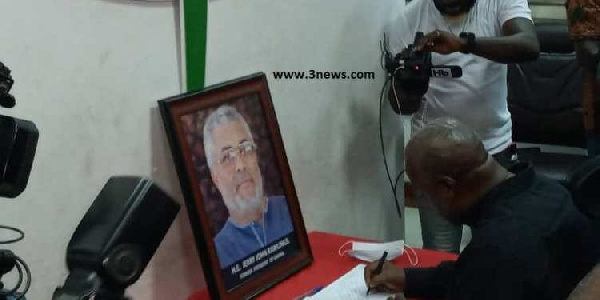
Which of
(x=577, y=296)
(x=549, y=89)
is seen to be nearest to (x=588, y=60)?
(x=549, y=89)

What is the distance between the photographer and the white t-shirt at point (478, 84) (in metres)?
2.41

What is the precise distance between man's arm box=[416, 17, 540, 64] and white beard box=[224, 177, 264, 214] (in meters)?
0.67

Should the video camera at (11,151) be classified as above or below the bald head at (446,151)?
above

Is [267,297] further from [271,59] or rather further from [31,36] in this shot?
[31,36]

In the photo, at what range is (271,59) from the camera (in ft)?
6.86

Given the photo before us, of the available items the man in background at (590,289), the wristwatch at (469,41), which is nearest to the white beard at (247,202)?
the wristwatch at (469,41)

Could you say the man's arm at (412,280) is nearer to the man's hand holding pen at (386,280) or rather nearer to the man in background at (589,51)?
the man's hand holding pen at (386,280)

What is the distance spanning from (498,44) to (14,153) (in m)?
1.59

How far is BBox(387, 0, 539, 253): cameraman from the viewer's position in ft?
7.54

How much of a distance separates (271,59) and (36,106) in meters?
0.76

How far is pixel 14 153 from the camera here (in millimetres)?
989

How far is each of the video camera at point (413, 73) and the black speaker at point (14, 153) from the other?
1.50 meters

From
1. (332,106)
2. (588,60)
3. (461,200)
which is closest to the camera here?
A: (461,200)

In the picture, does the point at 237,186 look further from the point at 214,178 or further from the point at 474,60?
the point at 474,60
